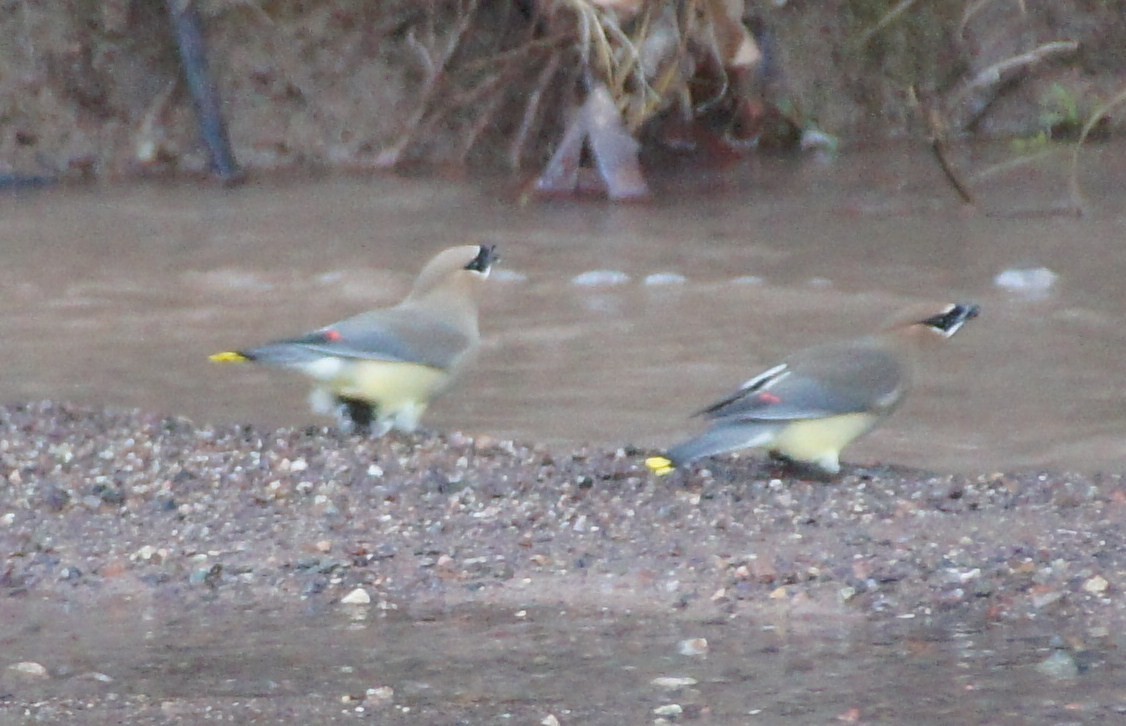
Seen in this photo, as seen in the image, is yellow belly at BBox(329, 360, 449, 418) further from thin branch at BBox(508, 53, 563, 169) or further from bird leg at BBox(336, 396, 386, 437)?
thin branch at BBox(508, 53, 563, 169)

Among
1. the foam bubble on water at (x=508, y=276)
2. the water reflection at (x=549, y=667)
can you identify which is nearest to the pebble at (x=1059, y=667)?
the water reflection at (x=549, y=667)

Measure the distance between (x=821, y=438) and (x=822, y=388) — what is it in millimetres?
139

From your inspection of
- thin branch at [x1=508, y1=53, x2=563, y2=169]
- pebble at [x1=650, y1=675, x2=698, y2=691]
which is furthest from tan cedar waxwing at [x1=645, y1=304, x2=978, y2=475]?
thin branch at [x1=508, y1=53, x2=563, y2=169]

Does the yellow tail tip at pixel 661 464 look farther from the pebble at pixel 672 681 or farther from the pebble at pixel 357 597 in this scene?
the pebble at pixel 672 681

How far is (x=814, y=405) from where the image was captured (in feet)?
16.6

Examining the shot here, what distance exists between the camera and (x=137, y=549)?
14.1ft

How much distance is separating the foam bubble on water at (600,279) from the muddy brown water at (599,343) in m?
0.02

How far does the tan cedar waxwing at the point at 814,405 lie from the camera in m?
4.94

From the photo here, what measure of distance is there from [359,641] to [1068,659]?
1365mm

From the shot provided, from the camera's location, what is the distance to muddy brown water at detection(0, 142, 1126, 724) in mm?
3387

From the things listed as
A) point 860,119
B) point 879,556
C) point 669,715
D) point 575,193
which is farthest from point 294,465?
point 860,119

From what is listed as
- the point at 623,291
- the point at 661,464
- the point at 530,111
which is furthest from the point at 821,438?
the point at 530,111

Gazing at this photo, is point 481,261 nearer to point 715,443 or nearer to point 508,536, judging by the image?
point 715,443

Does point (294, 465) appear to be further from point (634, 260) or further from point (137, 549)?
→ point (634, 260)
